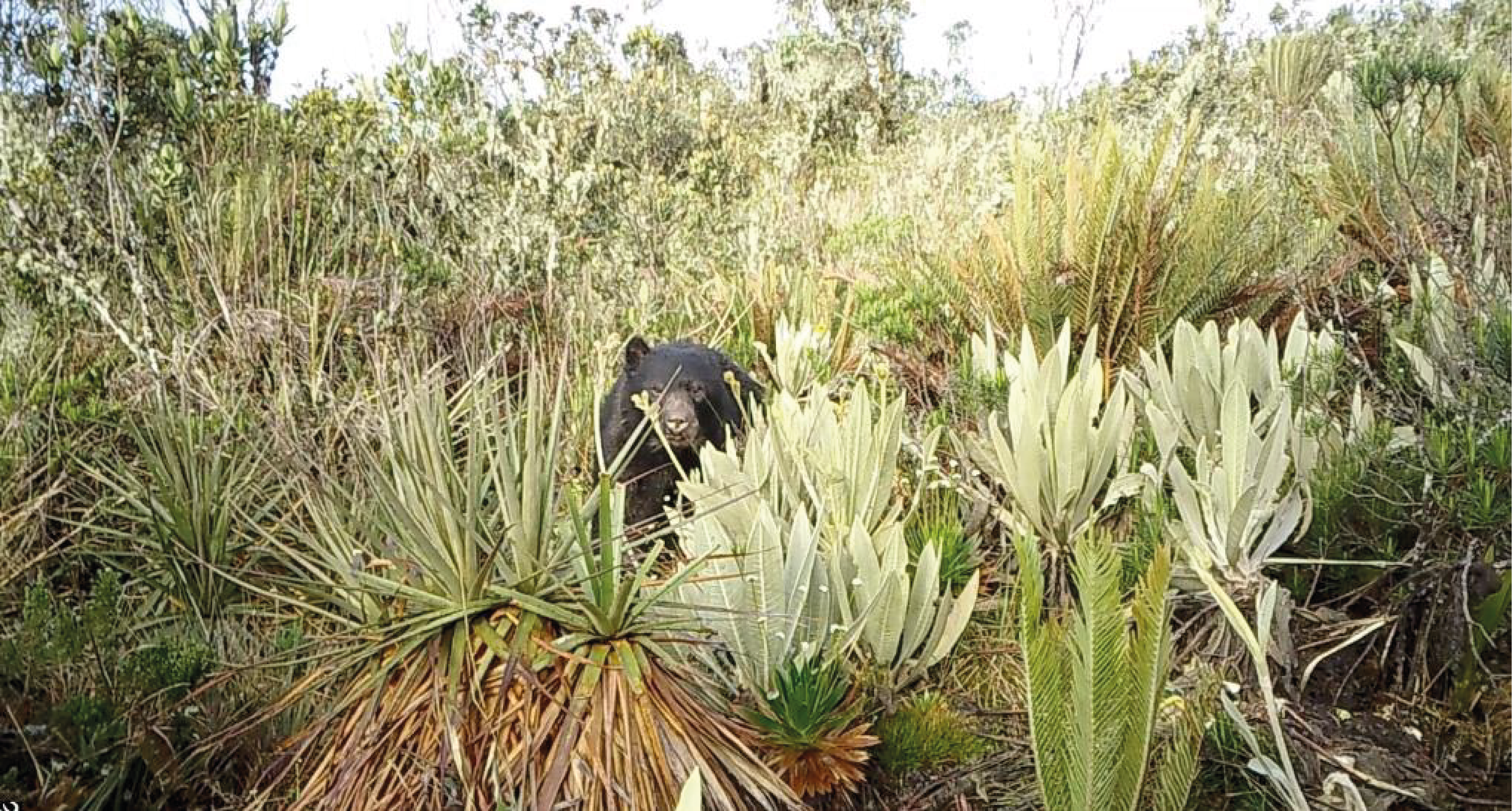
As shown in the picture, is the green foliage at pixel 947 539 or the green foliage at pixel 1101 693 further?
the green foliage at pixel 947 539

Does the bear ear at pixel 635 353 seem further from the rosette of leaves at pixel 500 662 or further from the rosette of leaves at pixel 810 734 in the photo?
the rosette of leaves at pixel 810 734

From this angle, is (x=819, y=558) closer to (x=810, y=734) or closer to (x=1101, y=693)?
(x=810, y=734)

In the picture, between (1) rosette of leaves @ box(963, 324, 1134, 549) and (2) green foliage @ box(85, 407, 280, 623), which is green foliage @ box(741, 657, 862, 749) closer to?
(1) rosette of leaves @ box(963, 324, 1134, 549)

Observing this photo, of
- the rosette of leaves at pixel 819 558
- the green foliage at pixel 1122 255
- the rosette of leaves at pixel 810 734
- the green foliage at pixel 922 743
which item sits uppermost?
the green foliage at pixel 1122 255

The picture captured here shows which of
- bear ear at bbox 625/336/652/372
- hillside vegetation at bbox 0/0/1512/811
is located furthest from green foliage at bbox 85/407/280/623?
bear ear at bbox 625/336/652/372

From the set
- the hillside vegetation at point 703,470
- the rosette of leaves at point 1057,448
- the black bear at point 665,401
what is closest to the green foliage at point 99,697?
the hillside vegetation at point 703,470

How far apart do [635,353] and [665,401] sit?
0.28 meters

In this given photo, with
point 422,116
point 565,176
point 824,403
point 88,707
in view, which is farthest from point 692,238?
point 88,707

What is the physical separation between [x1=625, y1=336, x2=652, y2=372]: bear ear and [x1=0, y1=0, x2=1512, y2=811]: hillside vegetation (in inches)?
13.2

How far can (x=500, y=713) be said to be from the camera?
212cm

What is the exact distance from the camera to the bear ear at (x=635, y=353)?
11.6ft

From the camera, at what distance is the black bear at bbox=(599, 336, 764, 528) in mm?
3430

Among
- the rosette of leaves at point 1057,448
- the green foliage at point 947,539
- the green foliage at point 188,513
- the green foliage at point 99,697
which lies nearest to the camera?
the green foliage at point 99,697

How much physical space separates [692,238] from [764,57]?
17.0 feet
